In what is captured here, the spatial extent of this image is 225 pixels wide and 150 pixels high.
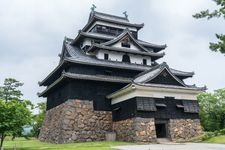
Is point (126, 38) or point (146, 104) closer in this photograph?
point (146, 104)

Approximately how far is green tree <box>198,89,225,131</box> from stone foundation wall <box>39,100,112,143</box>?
18.2 meters

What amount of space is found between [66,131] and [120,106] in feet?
17.9

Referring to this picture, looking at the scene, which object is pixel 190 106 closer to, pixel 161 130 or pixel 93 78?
pixel 161 130

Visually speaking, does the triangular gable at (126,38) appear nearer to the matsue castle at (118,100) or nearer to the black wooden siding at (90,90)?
the matsue castle at (118,100)

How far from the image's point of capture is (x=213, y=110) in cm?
4075

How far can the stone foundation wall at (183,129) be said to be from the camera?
2498 cm

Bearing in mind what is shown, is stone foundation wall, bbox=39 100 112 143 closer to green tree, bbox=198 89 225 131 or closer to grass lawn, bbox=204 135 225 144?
grass lawn, bbox=204 135 225 144

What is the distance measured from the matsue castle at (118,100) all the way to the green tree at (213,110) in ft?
36.0

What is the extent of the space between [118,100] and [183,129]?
6544 mm

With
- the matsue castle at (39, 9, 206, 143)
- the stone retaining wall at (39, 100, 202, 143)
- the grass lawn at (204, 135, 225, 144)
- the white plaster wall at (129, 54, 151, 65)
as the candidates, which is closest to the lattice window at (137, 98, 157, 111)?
the matsue castle at (39, 9, 206, 143)

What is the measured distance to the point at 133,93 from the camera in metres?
24.4

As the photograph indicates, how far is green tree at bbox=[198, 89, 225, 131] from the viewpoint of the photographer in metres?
39.3

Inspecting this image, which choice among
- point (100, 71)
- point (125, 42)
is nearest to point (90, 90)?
point (100, 71)

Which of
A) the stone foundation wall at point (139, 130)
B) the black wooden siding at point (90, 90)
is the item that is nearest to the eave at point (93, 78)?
the black wooden siding at point (90, 90)
